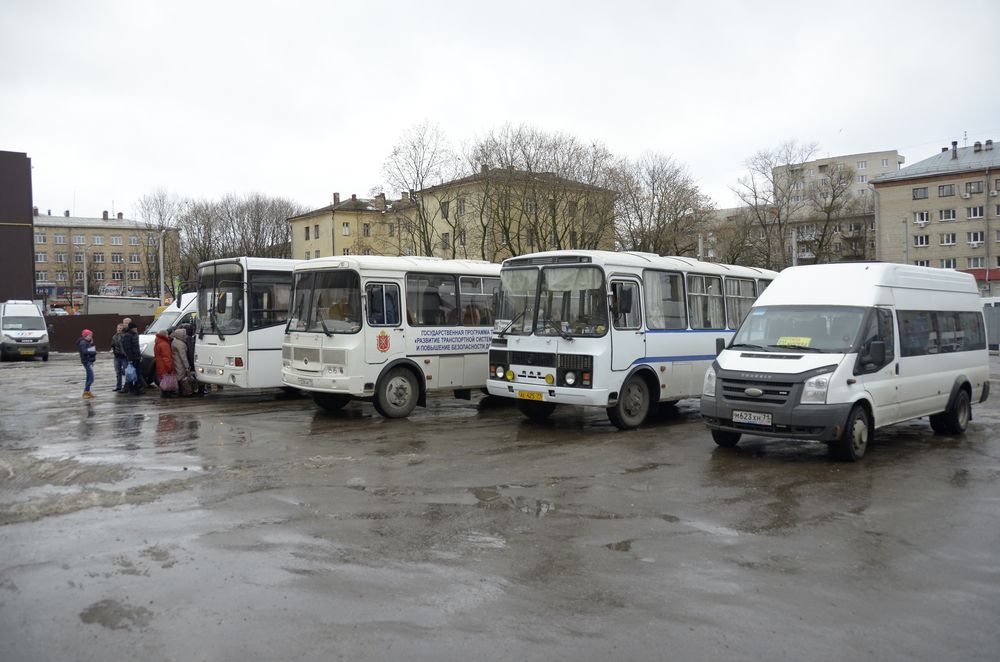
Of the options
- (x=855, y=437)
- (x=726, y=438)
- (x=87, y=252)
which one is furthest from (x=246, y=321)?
(x=87, y=252)

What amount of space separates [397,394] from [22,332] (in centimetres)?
2808

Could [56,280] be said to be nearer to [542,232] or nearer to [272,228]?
[272,228]

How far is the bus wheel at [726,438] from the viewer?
11312 mm

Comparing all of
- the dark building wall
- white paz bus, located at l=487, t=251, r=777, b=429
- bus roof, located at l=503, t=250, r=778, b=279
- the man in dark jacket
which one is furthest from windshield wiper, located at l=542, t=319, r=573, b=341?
the dark building wall

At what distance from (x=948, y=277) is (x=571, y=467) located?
735 cm

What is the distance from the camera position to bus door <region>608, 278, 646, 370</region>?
41.3 ft

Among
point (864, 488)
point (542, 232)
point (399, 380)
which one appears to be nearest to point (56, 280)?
point (542, 232)

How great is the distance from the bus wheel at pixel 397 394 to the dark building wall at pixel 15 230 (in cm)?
4679

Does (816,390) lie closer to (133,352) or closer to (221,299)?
(221,299)

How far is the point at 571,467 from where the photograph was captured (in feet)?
33.0

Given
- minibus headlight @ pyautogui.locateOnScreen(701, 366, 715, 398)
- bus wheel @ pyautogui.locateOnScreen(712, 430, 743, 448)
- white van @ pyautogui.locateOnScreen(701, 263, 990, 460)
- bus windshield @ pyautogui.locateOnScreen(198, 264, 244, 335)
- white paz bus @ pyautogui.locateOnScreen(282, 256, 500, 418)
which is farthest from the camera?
bus windshield @ pyautogui.locateOnScreen(198, 264, 244, 335)

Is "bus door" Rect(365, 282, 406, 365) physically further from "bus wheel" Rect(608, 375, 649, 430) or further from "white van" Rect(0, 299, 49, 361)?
"white van" Rect(0, 299, 49, 361)

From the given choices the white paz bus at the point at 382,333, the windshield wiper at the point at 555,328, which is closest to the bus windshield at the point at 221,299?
the white paz bus at the point at 382,333

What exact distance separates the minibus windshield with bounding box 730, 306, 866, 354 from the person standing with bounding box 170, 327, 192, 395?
12801mm
